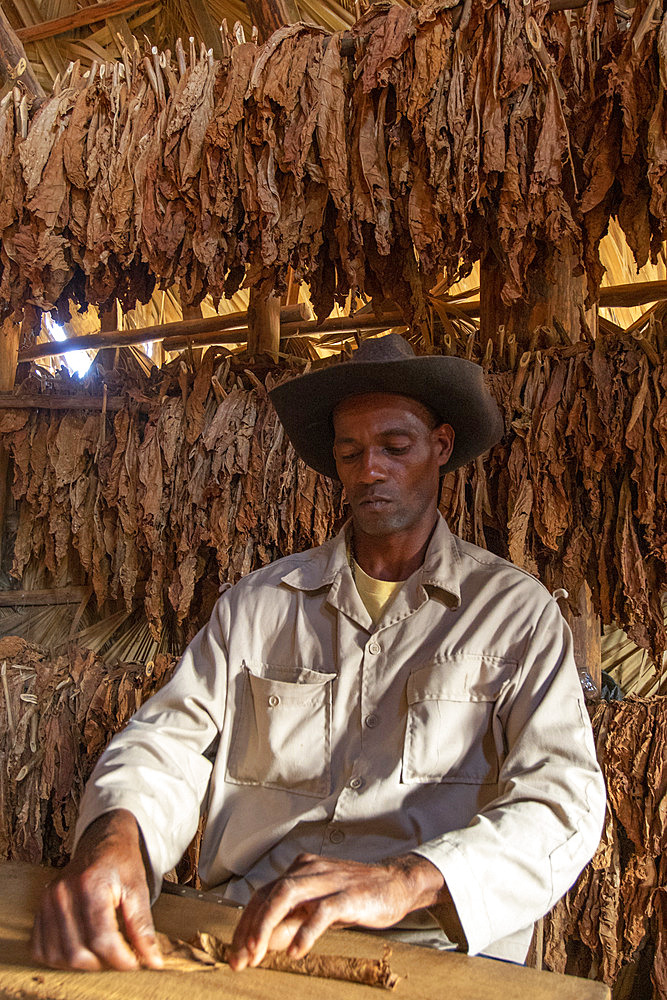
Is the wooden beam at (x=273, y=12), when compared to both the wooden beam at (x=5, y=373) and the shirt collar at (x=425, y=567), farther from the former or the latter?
the shirt collar at (x=425, y=567)

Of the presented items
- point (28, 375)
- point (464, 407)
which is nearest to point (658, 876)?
point (464, 407)

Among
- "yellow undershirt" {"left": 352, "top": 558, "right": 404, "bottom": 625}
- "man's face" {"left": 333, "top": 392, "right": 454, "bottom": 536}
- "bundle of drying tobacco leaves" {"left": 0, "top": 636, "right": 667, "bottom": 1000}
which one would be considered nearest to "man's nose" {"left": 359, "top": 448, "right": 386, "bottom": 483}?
"man's face" {"left": 333, "top": 392, "right": 454, "bottom": 536}

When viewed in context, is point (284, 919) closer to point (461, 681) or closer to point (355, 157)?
point (461, 681)

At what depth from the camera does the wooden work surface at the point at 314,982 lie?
43.8 inches

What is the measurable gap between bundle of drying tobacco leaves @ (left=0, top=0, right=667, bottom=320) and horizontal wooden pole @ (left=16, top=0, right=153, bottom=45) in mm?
1831

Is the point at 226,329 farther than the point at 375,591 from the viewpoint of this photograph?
Yes

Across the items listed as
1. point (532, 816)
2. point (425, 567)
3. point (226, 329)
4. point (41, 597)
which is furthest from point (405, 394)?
point (226, 329)

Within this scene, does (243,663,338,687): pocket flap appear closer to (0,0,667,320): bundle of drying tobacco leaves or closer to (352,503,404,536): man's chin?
(352,503,404,536): man's chin

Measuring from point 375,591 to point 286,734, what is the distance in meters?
0.44

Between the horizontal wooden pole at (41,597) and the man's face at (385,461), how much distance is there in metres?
2.27

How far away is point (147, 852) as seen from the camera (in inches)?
58.2

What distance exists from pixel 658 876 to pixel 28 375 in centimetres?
334

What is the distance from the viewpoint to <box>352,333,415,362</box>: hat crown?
1.94m

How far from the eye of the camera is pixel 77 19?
4.25m
